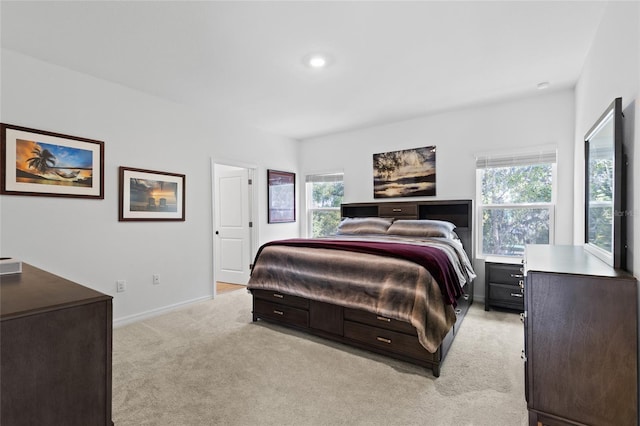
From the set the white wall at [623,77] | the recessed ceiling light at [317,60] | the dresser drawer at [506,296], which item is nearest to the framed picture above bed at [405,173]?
the dresser drawer at [506,296]

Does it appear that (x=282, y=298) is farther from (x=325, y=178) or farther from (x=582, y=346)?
(x=325, y=178)

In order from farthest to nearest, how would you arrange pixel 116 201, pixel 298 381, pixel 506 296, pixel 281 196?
pixel 281 196
pixel 506 296
pixel 116 201
pixel 298 381

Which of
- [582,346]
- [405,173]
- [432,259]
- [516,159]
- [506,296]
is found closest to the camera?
[582,346]

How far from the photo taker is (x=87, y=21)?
2180 mm

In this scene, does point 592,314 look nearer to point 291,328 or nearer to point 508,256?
point 291,328

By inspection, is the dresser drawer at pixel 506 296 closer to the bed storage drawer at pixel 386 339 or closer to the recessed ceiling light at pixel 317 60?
the bed storage drawer at pixel 386 339

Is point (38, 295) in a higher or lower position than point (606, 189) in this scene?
lower

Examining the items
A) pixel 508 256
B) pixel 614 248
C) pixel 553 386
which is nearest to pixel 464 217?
pixel 508 256

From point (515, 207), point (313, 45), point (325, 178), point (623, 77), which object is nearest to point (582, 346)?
point (623, 77)

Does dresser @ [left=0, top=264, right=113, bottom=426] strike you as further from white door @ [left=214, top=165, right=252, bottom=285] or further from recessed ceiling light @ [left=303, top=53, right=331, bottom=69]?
white door @ [left=214, top=165, right=252, bottom=285]

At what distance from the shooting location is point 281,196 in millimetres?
5316

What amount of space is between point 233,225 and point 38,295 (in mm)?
4174

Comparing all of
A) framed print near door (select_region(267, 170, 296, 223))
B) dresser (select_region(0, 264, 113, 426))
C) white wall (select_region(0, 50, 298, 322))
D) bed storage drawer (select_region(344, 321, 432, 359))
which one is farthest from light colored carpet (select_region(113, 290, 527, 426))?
framed print near door (select_region(267, 170, 296, 223))

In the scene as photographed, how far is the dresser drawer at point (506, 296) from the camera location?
3.38m
